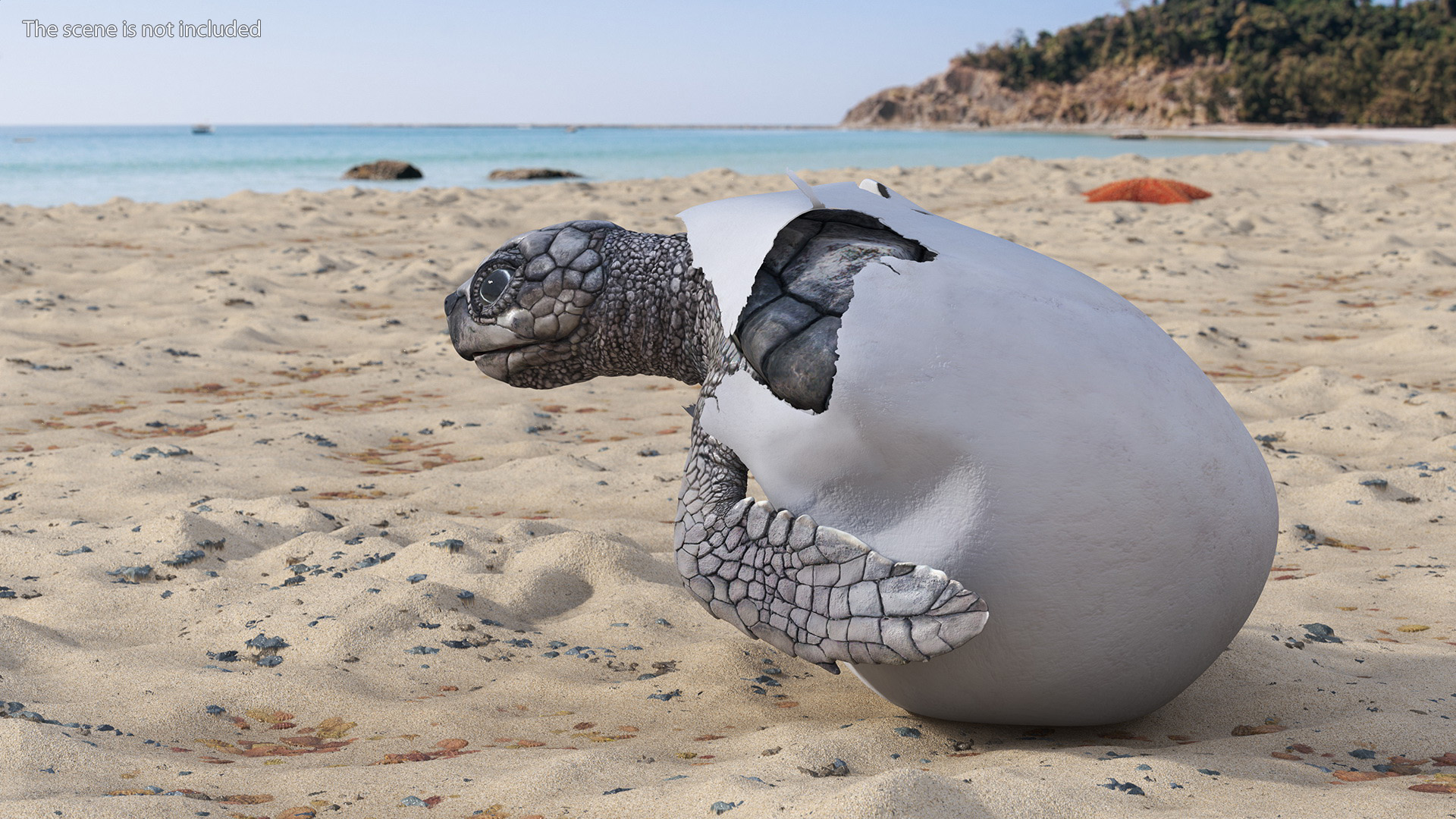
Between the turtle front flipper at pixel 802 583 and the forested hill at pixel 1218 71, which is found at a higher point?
the forested hill at pixel 1218 71

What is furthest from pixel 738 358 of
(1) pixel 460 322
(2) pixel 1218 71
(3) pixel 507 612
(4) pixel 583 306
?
(2) pixel 1218 71

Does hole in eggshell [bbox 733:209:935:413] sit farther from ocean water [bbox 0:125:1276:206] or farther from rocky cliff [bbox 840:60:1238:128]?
rocky cliff [bbox 840:60:1238:128]

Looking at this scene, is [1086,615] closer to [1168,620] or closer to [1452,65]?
[1168,620]

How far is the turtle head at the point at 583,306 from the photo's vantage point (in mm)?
2652

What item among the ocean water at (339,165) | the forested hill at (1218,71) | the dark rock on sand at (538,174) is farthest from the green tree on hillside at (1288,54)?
the dark rock on sand at (538,174)

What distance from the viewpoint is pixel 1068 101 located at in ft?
316

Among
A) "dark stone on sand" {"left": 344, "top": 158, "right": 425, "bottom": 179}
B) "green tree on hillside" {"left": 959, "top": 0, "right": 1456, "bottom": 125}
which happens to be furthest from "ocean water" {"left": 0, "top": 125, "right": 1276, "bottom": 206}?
"green tree on hillside" {"left": 959, "top": 0, "right": 1456, "bottom": 125}

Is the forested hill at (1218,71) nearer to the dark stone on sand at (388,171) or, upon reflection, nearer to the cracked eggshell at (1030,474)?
the dark stone on sand at (388,171)

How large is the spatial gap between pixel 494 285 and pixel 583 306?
27 cm

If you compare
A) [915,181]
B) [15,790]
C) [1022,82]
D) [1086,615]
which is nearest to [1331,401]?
[1086,615]

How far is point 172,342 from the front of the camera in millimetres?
6398

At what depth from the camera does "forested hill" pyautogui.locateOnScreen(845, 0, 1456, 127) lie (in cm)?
5388

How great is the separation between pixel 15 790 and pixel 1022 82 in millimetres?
111586

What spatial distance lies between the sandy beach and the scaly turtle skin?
0.90 feet
